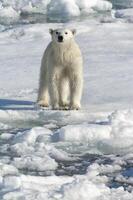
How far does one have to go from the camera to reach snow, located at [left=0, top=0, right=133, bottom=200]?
12.8 feet

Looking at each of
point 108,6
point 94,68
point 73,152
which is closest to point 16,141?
point 73,152

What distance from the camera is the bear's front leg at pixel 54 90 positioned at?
258 inches

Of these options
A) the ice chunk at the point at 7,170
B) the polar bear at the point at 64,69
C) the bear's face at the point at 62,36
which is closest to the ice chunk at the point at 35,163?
the ice chunk at the point at 7,170

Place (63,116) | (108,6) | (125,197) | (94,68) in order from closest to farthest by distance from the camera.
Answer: (125,197), (63,116), (94,68), (108,6)

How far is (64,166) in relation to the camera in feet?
14.9

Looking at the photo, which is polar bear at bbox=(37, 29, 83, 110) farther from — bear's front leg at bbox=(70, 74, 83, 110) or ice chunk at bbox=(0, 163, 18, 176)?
ice chunk at bbox=(0, 163, 18, 176)

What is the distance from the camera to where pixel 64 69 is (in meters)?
6.61

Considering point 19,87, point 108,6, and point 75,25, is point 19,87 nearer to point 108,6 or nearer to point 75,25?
Result: point 75,25

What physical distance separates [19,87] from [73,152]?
304cm

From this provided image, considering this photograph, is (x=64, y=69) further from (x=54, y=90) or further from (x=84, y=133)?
(x=84, y=133)

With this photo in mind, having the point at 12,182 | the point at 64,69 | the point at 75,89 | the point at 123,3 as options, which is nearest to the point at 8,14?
the point at 123,3

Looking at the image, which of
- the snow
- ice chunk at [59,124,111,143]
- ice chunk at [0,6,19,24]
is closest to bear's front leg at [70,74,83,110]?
the snow

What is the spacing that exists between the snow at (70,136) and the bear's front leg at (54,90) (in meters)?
0.22

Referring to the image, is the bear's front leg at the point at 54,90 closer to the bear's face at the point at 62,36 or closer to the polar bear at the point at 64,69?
the polar bear at the point at 64,69
